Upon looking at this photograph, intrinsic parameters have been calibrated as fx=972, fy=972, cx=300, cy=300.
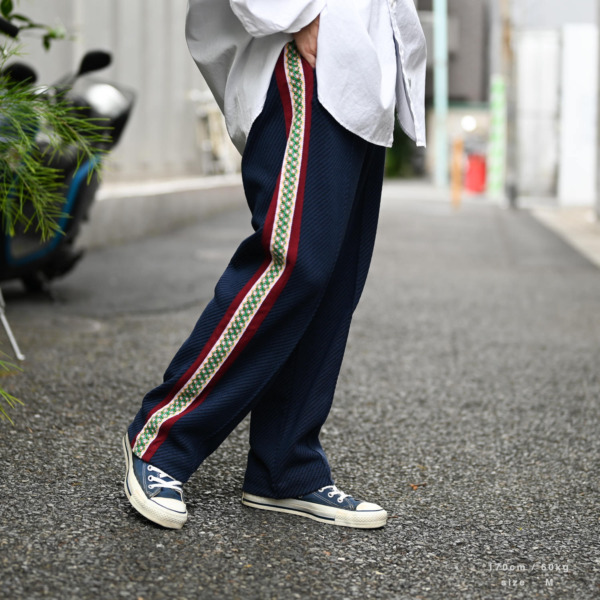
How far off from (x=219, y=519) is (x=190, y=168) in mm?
11425

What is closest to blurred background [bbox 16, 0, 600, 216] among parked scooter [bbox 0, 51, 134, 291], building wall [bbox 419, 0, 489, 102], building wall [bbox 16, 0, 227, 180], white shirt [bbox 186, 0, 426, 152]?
building wall [bbox 16, 0, 227, 180]

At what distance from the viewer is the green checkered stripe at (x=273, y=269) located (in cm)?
192

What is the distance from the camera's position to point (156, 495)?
6.48 feet

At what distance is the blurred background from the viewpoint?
9898mm

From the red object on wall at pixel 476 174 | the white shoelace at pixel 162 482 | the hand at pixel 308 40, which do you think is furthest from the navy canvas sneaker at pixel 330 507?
the red object on wall at pixel 476 174

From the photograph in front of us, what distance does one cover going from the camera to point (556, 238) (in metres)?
10.3

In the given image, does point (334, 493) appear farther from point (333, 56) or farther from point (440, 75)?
point (440, 75)

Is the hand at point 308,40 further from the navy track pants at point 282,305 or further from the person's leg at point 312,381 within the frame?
the person's leg at point 312,381

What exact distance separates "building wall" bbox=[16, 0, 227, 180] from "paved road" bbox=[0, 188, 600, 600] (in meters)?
3.77

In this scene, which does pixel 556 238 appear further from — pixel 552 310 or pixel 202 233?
pixel 552 310

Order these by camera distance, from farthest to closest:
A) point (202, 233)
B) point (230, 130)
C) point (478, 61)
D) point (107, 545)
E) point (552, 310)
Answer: point (478, 61) → point (202, 233) → point (552, 310) → point (230, 130) → point (107, 545)

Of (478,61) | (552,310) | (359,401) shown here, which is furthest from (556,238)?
(478,61)

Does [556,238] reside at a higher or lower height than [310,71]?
lower

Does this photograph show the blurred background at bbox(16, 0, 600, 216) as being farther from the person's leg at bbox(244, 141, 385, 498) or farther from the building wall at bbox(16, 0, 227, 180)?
the person's leg at bbox(244, 141, 385, 498)
